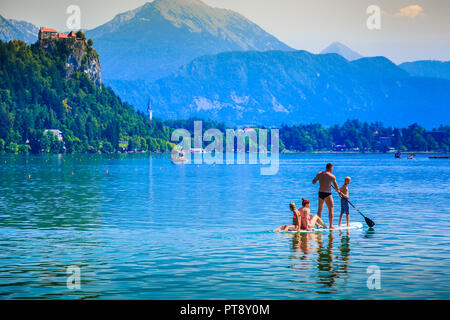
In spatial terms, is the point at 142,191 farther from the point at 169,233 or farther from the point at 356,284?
the point at 356,284

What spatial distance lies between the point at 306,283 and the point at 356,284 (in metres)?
1.94

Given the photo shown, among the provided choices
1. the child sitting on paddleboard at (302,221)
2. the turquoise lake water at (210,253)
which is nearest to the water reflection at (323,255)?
the turquoise lake water at (210,253)

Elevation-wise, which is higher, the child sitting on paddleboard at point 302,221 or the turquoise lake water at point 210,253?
the child sitting on paddleboard at point 302,221

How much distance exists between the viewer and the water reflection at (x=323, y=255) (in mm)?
27373

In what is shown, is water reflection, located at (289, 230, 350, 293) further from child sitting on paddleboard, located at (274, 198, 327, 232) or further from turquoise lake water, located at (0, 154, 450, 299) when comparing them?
child sitting on paddleboard, located at (274, 198, 327, 232)

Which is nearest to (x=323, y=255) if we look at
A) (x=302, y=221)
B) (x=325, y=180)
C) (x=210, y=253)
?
(x=210, y=253)

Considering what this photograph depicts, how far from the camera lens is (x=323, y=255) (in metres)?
32.2

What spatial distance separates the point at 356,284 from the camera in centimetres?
2586

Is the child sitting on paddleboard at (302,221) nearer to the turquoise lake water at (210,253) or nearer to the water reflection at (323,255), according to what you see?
the water reflection at (323,255)

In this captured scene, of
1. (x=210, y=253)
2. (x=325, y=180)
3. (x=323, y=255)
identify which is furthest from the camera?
(x=325, y=180)

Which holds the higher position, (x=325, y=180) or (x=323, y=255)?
(x=325, y=180)

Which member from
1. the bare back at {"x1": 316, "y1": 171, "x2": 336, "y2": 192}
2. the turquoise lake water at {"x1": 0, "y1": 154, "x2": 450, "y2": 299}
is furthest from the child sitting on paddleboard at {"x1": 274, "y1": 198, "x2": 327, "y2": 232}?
the bare back at {"x1": 316, "y1": 171, "x2": 336, "y2": 192}

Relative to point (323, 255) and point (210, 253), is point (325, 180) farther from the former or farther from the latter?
point (210, 253)

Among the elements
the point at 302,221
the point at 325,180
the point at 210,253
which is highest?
the point at 325,180
